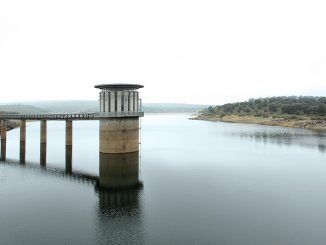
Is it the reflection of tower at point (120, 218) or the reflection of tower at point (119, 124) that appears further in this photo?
the reflection of tower at point (119, 124)

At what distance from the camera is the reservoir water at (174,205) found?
80.8 feet

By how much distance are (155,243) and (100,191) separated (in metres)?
15.6

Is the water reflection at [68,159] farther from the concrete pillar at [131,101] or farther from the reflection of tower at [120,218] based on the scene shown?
the reflection of tower at [120,218]

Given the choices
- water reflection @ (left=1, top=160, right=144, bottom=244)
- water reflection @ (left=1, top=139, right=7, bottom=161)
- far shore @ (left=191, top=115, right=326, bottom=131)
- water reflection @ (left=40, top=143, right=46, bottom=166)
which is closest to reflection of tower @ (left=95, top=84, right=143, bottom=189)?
water reflection @ (left=1, top=160, right=144, bottom=244)

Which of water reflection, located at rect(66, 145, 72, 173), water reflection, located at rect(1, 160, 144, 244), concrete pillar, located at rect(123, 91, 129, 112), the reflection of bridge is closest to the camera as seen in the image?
water reflection, located at rect(1, 160, 144, 244)

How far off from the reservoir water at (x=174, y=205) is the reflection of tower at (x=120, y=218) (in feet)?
Result: 0.25

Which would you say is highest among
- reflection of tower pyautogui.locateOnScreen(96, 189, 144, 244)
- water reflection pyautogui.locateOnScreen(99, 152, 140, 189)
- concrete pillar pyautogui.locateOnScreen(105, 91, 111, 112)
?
concrete pillar pyautogui.locateOnScreen(105, 91, 111, 112)

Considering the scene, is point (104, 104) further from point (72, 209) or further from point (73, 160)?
point (72, 209)

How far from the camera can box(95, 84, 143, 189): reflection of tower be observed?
53625 mm

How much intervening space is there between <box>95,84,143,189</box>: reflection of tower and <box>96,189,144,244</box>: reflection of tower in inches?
612

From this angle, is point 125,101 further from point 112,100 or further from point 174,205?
point 174,205

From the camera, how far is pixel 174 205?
104ft

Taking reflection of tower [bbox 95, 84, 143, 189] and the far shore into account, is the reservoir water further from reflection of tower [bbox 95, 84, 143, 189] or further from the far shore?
the far shore

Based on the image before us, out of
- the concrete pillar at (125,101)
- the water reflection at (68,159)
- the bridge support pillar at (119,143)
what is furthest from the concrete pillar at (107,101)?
the water reflection at (68,159)
